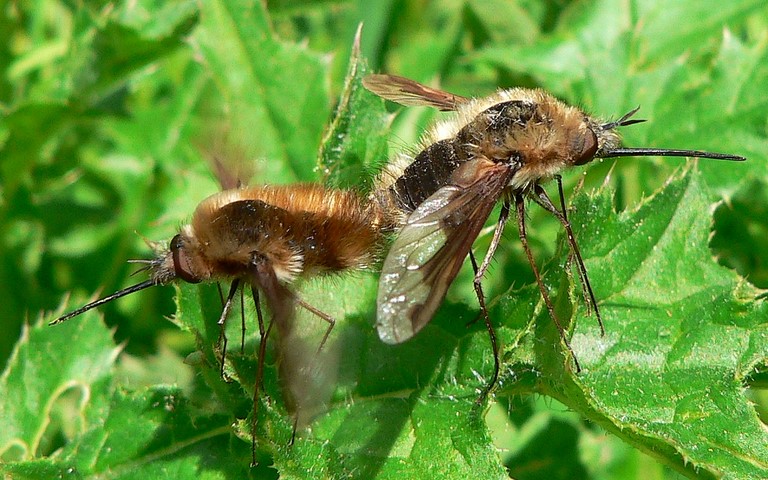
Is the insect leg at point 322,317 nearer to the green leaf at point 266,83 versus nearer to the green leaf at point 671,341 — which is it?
the green leaf at point 671,341

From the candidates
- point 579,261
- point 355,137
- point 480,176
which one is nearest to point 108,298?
point 355,137

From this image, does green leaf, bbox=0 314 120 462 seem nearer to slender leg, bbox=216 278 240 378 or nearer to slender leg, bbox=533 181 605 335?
slender leg, bbox=216 278 240 378

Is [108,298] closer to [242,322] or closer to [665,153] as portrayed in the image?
[242,322]

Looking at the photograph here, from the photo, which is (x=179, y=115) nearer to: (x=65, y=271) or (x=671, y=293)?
(x=65, y=271)

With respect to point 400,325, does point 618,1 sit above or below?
above

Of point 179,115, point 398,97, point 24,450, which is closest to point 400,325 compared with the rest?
point 398,97

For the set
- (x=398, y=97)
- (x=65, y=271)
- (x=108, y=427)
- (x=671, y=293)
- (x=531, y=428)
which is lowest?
(x=531, y=428)

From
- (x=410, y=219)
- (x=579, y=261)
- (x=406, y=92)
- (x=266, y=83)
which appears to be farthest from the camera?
(x=266, y=83)

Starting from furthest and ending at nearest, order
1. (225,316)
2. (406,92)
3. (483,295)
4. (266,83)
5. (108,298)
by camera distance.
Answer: (266,83)
(406,92)
(483,295)
(225,316)
(108,298)
